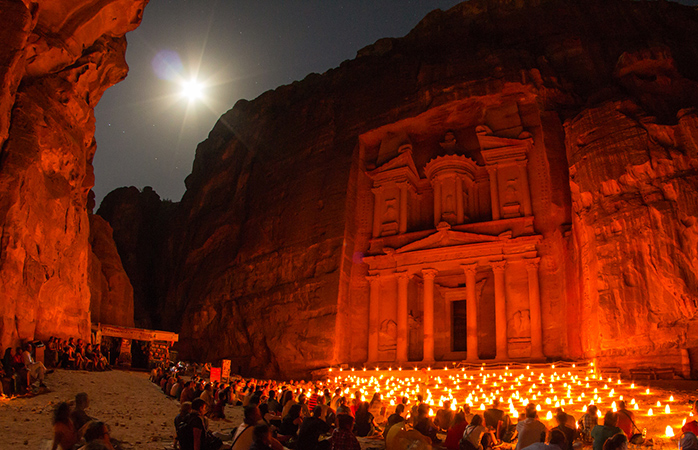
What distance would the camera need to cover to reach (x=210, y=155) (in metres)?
50.2

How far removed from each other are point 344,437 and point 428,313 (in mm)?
21816

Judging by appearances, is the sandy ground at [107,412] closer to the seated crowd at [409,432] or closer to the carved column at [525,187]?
the seated crowd at [409,432]

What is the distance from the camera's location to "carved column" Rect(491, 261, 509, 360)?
87.9 feet

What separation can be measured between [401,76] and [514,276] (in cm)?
1544

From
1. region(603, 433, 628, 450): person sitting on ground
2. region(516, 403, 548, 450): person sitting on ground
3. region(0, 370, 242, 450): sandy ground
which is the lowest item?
region(0, 370, 242, 450): sandy ground

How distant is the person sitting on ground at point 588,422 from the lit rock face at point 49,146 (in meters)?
17.1

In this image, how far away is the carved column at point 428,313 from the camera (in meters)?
28.6

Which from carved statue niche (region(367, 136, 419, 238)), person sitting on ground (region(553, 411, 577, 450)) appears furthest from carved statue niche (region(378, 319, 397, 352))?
person sitting on ground (region(553, 411, 577, 450))

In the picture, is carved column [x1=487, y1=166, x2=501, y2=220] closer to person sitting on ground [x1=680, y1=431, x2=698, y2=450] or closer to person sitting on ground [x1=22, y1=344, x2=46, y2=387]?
person sitting on ground [x1=22, y1=344, x2=46, y2=387]

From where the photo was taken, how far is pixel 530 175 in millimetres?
30109

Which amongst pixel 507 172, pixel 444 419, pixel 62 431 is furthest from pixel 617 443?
pixel 507 172

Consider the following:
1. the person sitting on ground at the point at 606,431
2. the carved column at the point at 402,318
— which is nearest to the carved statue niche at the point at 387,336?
the carved column at the point at 402,318

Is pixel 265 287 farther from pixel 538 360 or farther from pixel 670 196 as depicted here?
pixel 670 196

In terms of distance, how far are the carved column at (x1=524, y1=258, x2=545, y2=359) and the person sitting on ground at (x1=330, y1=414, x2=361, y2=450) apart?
19.8 metres
